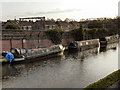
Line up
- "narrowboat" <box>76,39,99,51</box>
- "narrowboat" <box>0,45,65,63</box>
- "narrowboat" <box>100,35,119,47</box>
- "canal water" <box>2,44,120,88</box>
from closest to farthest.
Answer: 1. "canal water" <box>2,44,120,88</box>
2. "narrowboat" <box>0,45,65,63</box>
3. "narrowboat" <box>76,39,99,51</box>
4. "narrowboat" <box>100,35,119,47</box>

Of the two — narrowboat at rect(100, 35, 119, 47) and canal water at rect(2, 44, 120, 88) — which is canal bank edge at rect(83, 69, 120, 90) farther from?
narrowboat at rect(100, 35, 119, 47)

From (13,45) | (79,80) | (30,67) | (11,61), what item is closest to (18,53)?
(11,61)

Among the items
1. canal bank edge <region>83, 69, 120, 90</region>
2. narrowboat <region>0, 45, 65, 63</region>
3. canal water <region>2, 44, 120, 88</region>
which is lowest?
canal water <region>2, 44, 120, 88</region>

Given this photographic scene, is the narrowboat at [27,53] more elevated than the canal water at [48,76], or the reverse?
the narrowboat at [27,53]

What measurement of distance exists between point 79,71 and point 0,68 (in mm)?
9577

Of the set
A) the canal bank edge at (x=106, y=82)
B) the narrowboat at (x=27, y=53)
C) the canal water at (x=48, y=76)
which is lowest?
the canal water at (x=48, y=76)

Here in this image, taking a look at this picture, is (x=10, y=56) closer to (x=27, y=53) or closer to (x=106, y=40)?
(x=27, y=53)

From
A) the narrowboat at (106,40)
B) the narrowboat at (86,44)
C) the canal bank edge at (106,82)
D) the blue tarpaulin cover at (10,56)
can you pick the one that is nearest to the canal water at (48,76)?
the blue tarpaulin cover at (10,56)

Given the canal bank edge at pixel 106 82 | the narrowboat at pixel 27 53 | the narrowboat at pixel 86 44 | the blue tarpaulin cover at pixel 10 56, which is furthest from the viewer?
the narrowboat at pixel 86 44

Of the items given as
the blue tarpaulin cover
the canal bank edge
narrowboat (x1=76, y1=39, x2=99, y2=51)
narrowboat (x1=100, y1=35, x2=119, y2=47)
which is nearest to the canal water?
the blue tarpaulin cover

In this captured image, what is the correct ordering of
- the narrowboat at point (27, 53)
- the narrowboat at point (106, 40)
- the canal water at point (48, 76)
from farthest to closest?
the narrowboat at point (106, 40)
the narrowboat at point (27, 53)
the canal water at point (48, 76)

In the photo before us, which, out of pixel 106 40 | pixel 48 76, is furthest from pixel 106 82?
pixel 106 40

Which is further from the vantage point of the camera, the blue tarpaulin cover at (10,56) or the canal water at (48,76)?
the blue tarpaulin cover at (10,56)

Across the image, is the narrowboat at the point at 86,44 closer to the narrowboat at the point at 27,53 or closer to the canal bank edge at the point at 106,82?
the narrowboat at the point at 27,53
